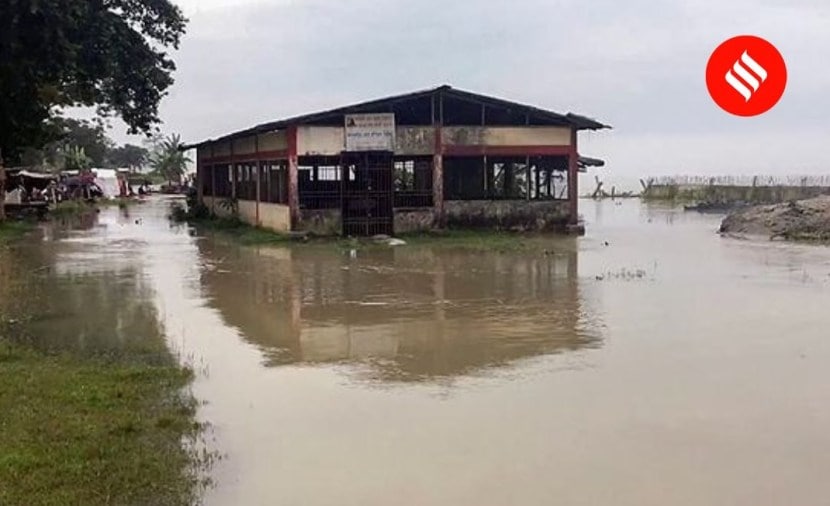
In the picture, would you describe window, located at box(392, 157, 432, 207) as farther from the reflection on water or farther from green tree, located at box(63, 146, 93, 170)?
green tree, located at box(63, 146, 93, 170)

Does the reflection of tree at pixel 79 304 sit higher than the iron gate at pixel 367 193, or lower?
lower

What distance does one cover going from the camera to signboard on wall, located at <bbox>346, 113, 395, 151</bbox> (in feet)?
84.2

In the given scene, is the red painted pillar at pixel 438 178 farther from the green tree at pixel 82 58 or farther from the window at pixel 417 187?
the green tree at pixel 82 58

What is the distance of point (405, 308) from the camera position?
13.6 metres

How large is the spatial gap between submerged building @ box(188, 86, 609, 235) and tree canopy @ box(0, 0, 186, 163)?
357 cm

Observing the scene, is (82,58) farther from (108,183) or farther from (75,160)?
(75,160)

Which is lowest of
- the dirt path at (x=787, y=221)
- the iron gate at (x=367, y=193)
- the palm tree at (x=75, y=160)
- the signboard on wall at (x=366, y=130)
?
the dirt path at (x=787, y=221)

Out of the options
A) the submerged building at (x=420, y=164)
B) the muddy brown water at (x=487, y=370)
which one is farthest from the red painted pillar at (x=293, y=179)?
the muddy brown water at (x=487, y=370)

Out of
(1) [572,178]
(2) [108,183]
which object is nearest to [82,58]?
(1) [572,178]

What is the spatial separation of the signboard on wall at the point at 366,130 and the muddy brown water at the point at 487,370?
631 cm

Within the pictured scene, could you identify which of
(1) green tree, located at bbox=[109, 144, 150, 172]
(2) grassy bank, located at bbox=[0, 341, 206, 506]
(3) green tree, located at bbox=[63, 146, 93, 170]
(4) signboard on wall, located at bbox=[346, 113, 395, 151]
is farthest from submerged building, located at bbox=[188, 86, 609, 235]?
(1) green tree, located at bbox=[109, 144, 150, 172]

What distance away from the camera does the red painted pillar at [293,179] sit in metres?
25.4

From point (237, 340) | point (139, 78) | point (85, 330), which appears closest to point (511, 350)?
point (237, 340)

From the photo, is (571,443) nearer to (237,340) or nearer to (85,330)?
(237,340)
